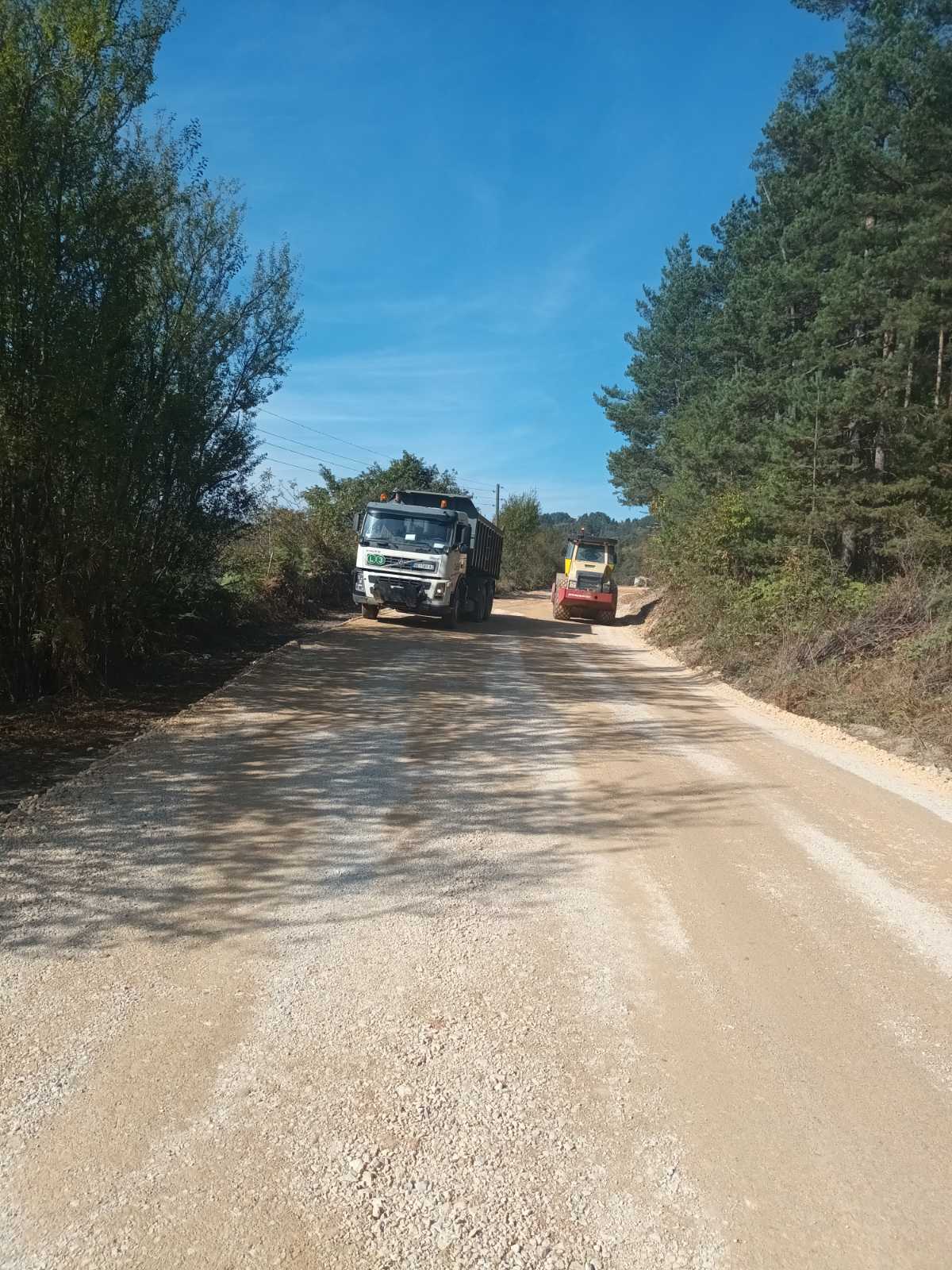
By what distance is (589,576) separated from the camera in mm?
27375

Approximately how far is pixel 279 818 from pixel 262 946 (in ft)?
5.96

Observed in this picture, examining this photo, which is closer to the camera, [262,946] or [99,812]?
[262,946]

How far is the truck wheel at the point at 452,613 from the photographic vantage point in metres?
19.5

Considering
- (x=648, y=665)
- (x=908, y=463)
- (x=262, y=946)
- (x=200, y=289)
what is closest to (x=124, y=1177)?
(x=262, y=946)

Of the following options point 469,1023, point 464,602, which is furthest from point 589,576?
point 469,1023

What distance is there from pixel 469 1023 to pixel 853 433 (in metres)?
15.6

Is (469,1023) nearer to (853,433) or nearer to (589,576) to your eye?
(853,433)

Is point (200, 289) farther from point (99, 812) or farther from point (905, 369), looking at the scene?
point (905, 369)

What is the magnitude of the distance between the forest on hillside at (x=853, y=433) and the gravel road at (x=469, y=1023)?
5013mm

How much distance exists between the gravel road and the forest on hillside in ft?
16.4

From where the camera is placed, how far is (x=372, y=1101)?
9.37ft

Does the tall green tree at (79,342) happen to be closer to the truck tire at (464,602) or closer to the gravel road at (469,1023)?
the gravel road at (469,1023)

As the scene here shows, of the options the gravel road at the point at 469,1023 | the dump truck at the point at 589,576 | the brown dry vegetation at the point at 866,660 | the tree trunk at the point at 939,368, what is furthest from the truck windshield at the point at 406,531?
the gravel road at the point at 469,1023

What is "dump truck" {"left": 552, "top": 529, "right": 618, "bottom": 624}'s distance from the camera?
27406 millimetres
